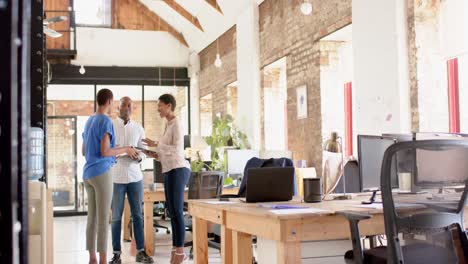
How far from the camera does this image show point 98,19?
12.8 m

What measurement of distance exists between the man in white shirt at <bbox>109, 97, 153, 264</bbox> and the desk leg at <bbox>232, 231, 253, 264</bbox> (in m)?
2.02

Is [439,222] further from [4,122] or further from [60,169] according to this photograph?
[60,169]

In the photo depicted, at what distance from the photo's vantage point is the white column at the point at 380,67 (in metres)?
5.57

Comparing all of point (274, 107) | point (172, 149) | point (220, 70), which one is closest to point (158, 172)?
point (172, 149)

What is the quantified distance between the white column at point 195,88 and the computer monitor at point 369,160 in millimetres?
9922

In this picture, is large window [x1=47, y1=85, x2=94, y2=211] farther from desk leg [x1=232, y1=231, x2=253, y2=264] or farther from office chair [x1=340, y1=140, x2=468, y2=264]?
office chair [x1=340, y1=140, x2=468, y2=264]

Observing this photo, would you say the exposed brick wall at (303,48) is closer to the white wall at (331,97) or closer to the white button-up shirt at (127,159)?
the white wall at (331,97)

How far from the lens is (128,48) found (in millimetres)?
12766

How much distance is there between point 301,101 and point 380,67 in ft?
6.93

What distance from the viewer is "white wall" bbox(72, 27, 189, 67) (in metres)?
12.5

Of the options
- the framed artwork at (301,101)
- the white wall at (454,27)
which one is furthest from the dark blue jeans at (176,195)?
the framed artwork at (301,101)

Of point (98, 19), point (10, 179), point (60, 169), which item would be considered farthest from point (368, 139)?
point (98, 19)

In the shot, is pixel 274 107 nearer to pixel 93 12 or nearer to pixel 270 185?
pixel 93 12

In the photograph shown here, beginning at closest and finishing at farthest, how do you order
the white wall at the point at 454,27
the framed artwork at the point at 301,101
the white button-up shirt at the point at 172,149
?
the white button-up shirt at the point at 172,149, the white wall at the point at 454,27, the framed artwork at the point at 301,101
